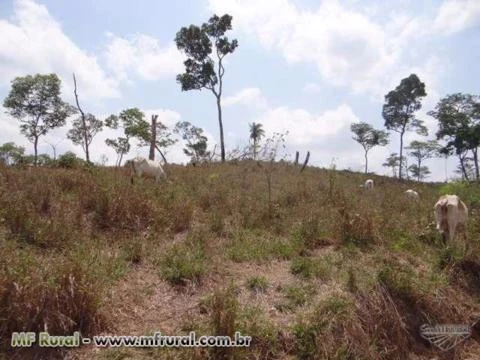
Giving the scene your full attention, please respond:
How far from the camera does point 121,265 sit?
5180 mm

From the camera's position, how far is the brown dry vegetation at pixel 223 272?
4.09m

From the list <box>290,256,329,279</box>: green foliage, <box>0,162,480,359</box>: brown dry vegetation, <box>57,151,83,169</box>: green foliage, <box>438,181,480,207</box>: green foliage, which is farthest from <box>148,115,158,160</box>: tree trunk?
<box>290,256,329,279</box>: green foliage

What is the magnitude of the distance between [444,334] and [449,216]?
249 centimetres

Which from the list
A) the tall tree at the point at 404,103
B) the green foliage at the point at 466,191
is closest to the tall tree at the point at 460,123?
the tall tree at the point at 404,103

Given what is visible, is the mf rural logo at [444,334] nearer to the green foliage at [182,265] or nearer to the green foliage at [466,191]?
the green foliage at [182,265]

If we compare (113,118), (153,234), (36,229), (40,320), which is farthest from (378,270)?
(113,118)

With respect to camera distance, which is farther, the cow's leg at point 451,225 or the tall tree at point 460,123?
the tall tree at point 460,123

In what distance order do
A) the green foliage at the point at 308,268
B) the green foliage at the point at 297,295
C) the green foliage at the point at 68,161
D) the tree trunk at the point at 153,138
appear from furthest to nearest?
the tree trunk at the point at 153,138 → the green foliage at the point at 68,161 → the green foliage at the point at 308,268 → the green foliage at the point at 297,295

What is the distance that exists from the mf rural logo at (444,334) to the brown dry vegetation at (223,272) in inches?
3.5

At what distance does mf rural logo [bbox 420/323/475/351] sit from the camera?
17.1ft

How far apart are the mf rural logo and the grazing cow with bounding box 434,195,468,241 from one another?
1.99 m

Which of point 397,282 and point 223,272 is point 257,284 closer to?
point 223,272

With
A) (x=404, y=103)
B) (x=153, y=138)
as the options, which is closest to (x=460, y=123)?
(x=404, y=103)

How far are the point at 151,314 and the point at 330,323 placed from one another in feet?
6.87
